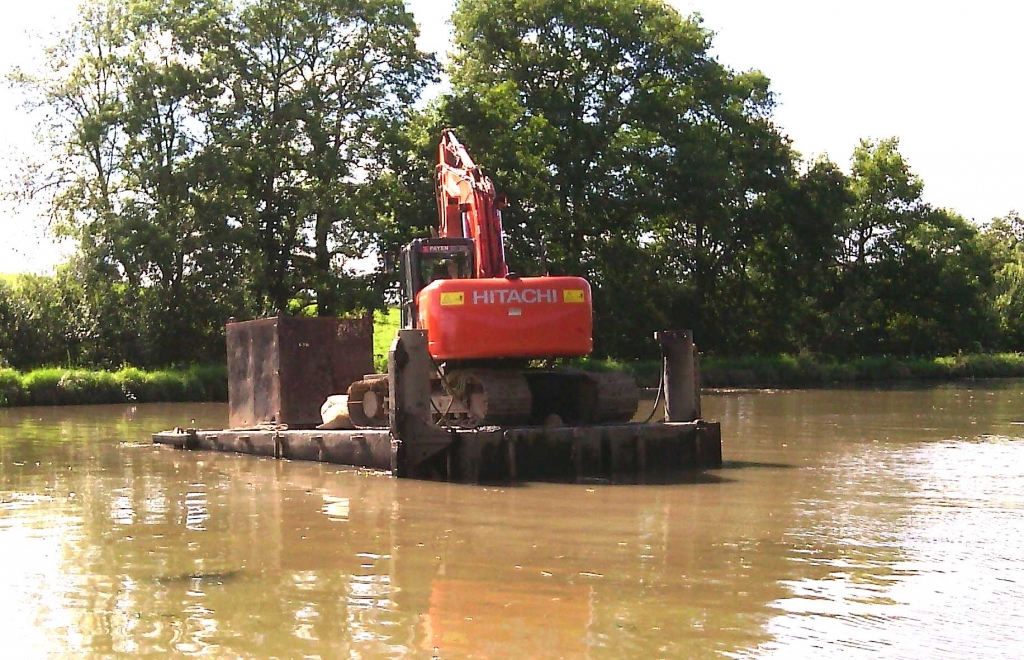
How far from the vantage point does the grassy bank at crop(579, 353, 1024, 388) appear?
40.1m

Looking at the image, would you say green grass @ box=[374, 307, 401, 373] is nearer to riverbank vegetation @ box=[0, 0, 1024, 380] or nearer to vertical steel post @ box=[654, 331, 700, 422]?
riverbank vegetation @ box=[0, 0, 1024, 380]

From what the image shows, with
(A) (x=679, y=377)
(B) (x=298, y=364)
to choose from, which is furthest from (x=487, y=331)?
(B) (x=298, y=364)

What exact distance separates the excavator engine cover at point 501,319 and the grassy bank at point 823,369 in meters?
23.5

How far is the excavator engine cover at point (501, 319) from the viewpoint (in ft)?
47.8

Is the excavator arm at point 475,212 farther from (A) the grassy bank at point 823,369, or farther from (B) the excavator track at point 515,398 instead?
(A) the grassy bank at point 823,369

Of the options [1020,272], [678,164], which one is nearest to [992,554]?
[678,164]

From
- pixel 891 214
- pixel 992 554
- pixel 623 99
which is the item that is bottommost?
pixel 992 554

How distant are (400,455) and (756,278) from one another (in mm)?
37700

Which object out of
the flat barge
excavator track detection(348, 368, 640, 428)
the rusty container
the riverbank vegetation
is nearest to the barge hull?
the flat barge

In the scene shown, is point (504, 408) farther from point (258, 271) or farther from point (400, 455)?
point (258, 271)

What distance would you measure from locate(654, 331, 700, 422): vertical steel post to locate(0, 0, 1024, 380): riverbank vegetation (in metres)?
16.8

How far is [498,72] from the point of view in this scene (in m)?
44.2

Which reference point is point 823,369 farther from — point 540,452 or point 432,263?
point 540,452

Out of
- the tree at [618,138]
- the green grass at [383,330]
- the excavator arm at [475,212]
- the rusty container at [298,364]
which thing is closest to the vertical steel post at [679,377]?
the excavator arm at [475,212]
